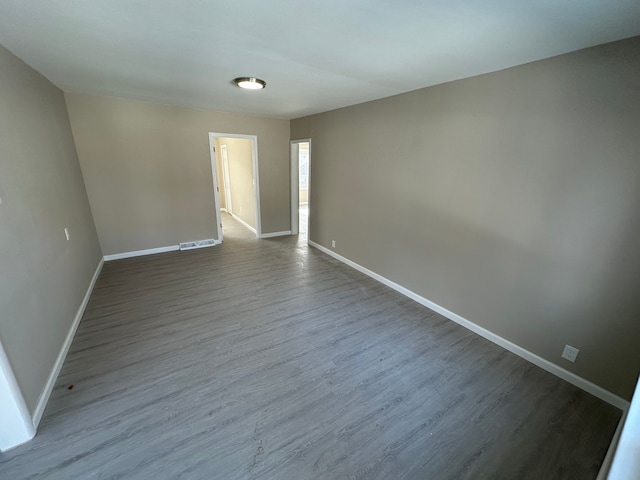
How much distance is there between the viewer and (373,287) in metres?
3.49

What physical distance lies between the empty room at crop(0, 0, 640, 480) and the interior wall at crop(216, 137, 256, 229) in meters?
1.98

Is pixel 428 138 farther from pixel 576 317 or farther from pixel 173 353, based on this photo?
pixel 173 353

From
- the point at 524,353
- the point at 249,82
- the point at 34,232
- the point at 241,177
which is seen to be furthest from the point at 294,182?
the point at 524,353

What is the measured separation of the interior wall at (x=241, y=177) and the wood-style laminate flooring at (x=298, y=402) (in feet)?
10.2

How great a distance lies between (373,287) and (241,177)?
415 cm

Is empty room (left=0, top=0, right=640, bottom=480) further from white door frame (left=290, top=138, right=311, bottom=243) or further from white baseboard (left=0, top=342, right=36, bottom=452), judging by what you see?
white door frame (left=290, top=138, right=311, bottom=243)

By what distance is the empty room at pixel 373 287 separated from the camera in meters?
1.44

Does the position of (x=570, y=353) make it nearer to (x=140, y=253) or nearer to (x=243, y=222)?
→ (x=140, y=253)

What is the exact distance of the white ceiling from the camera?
1.32 meters

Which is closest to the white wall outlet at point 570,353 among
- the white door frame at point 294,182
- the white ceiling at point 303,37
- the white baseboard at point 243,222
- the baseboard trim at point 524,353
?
the baseboard trim at point 524,353

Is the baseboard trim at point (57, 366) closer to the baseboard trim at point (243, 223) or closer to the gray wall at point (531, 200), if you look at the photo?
the baseboard trim at point (243, 223)

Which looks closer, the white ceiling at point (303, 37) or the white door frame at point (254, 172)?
the white ceiling at point (303, 37)

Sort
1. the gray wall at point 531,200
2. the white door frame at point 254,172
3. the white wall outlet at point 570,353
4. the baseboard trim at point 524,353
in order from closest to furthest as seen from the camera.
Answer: the gray wall at point 531,200 < the baseboard trim at point 524,353 < the white wall outlet at point 570,353 < the white door frame at point 254,172

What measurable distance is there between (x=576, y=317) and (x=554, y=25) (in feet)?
6.44
